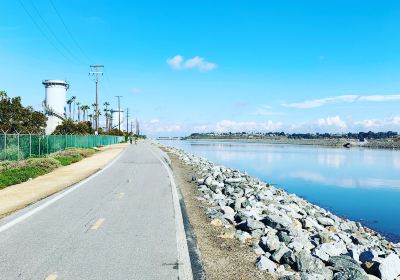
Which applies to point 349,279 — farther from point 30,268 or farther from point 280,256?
point 30,268

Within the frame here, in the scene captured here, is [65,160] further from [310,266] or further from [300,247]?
[310,266]

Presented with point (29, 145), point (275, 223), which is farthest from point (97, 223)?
point (29, 145)

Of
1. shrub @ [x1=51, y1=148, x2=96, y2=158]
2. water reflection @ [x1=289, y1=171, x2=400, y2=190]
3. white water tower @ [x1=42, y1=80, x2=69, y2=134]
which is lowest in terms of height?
water reflection @ [x1=289, y1=171, x2=400, y2=190]

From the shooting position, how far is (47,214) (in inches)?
446

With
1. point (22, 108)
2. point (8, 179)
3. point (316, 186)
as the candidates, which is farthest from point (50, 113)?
point (8, 179)

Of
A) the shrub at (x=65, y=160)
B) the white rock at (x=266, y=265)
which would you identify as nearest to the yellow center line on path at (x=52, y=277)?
the white rock at (x=266, y=265)

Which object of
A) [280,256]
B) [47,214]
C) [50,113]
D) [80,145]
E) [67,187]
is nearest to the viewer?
[280,256]

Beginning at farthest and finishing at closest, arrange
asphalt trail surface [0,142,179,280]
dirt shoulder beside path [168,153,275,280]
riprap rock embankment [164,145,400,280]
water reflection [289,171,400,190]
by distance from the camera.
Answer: water reflection [289,171,400,190] → riprap rock embankment [164,145,400,280] → dirt shoulder beside path [168,153,275,280] → asphalt trail surface [0,142,179,280]

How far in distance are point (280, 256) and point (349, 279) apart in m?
1.47

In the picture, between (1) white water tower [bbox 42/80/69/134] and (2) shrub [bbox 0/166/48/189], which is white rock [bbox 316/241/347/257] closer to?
(2) shrub [bbox 0/166/48/189]

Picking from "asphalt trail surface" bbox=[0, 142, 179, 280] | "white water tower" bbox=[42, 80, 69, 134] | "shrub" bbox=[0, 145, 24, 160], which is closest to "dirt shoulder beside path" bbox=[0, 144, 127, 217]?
"asphalt trail surface" bbox=[0, 142, 179, 280]

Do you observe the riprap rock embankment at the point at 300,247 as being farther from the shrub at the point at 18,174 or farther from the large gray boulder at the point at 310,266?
the shrub at the point at 18,174

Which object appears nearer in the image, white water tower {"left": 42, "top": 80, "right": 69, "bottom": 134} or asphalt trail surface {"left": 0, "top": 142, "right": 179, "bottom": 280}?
asphalt trail surface {"left": 0, "top": 142, "right": 179, "bottom": 280}

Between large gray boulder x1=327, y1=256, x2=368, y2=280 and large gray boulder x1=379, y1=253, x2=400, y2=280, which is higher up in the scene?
large gray boulder x1=327, y1=256, x2=368, y2=280
